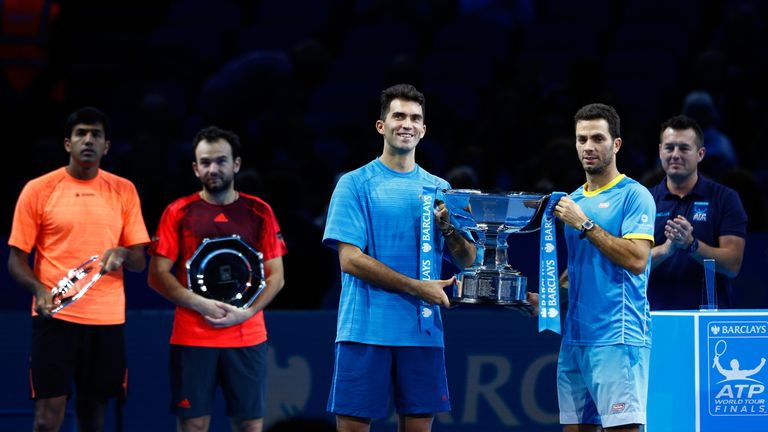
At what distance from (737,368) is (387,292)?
1.74 m

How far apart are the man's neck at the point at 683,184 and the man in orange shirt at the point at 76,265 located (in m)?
2.97

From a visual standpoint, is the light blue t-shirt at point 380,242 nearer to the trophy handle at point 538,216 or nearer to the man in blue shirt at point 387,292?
the man in blue shirt at point 387,292

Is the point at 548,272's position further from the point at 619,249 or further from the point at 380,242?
the point at 380,242

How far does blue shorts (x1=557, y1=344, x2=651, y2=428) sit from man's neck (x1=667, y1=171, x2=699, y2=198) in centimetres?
134

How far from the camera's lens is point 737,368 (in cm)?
572

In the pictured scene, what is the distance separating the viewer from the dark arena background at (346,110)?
24.9ft

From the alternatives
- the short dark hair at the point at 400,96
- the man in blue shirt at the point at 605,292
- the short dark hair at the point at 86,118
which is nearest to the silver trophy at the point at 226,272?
the short dark hair at the point at 86,118

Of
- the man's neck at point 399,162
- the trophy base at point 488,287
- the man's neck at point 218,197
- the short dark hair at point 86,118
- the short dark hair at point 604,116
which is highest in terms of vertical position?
the short dark hair at point 86,118

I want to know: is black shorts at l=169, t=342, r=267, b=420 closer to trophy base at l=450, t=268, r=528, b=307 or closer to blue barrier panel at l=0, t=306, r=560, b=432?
blue barrier panel at l=0, t=306, r=560, b=432

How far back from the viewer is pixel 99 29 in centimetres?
1330

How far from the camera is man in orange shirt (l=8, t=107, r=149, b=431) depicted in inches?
257

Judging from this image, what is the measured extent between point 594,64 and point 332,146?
7.52 feet

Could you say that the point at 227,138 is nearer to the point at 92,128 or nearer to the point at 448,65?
the point at 92,128

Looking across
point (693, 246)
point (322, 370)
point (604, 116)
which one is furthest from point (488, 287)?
point (322, 370)
